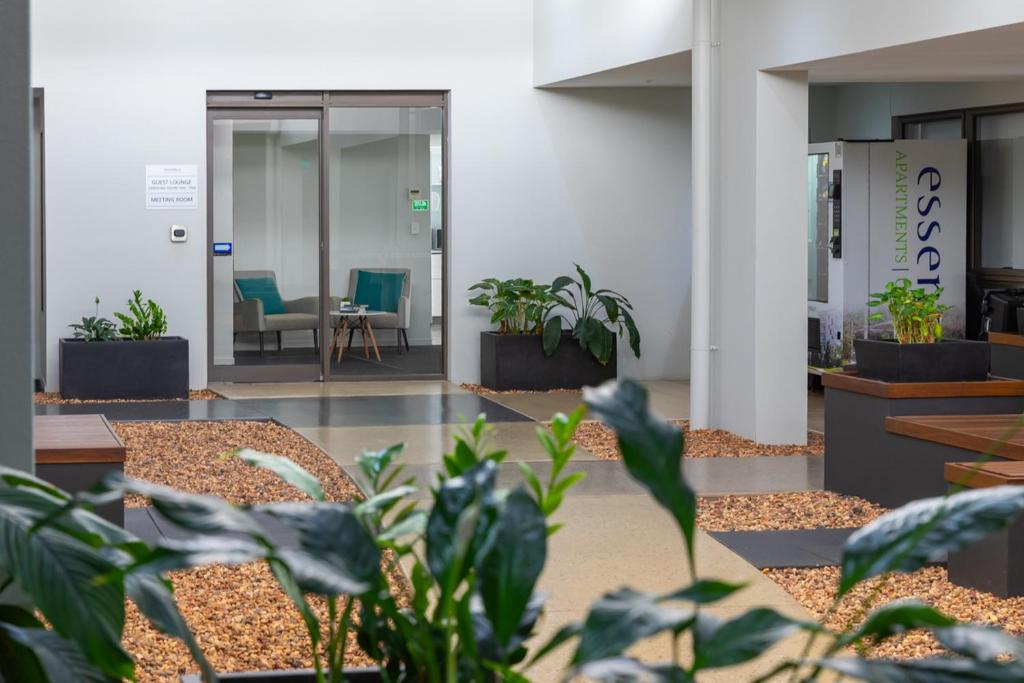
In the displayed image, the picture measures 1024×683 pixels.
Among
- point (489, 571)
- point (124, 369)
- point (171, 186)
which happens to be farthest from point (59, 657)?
point (171, 186)

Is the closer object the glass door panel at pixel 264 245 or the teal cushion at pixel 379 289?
the glass door panel at pixel 264 245

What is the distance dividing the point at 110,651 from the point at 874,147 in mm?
10031

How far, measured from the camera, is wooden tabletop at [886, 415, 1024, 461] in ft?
17.9

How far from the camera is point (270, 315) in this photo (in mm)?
11648

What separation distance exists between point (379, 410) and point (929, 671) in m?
8.62

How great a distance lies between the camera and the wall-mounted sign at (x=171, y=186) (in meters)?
11.1

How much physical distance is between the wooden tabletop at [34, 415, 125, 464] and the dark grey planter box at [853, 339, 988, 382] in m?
3.53

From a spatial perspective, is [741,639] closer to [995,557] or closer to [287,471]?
[287,471]

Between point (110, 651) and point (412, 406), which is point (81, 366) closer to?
point (412, 406)

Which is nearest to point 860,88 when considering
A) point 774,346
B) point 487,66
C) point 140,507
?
point 487,66

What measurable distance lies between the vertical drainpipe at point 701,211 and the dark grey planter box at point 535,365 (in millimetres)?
2421

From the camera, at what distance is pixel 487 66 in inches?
453

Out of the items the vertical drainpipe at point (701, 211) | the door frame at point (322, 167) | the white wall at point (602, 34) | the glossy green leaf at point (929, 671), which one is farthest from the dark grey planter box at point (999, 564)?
the door frame at point (322, 167)

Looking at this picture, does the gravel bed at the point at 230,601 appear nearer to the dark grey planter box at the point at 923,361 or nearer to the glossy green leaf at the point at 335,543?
the glossy green leaf at the point at 335,543
